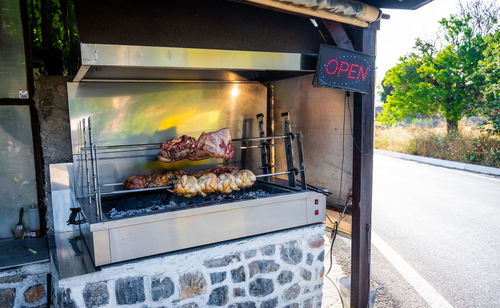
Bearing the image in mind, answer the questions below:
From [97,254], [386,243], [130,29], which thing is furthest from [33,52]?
[386,243]

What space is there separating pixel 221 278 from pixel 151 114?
194 cm

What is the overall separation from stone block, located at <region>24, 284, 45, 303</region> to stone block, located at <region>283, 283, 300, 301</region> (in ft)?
7.03

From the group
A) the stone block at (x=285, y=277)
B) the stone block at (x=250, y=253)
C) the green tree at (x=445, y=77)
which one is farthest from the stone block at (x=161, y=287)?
the green tree at (x=445, y=77)

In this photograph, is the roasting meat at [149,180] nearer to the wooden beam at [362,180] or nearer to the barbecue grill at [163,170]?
the barbecue grill at [163,170]

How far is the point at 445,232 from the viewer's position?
547 centimetres

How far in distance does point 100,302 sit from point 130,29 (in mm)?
1888

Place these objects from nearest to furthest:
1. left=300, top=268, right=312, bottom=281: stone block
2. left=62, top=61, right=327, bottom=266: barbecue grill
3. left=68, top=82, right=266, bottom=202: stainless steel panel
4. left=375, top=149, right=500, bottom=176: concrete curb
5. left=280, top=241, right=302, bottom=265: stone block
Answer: left=62, top=61, right=327, bottom=266: barbecue grill → left=280, top=241, right=302, bottom=265: stone block → left=300, top=268, right=312, bottom=281: stone block → left=68, top=82, right=266, bottom=202: stainless steel panel → left=375, top=149, right=500, bottom=176: concrete curb

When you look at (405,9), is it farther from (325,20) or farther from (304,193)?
(304,193)

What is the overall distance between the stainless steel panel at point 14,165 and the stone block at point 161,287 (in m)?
1.82

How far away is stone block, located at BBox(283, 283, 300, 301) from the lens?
3.00 m

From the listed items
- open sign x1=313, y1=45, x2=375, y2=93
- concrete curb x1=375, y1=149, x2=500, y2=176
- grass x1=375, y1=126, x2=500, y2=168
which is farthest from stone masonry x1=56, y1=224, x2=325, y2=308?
grass x1=375, y1=126, x2=500, y2=168

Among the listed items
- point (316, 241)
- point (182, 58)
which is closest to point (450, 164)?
point (316, 241)

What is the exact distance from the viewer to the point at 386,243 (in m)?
5.16

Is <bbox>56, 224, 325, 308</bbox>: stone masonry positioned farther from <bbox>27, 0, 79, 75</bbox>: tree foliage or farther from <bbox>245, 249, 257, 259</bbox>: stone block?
<bbox>27, 0, 79, 75</bbox>: tree foliage
